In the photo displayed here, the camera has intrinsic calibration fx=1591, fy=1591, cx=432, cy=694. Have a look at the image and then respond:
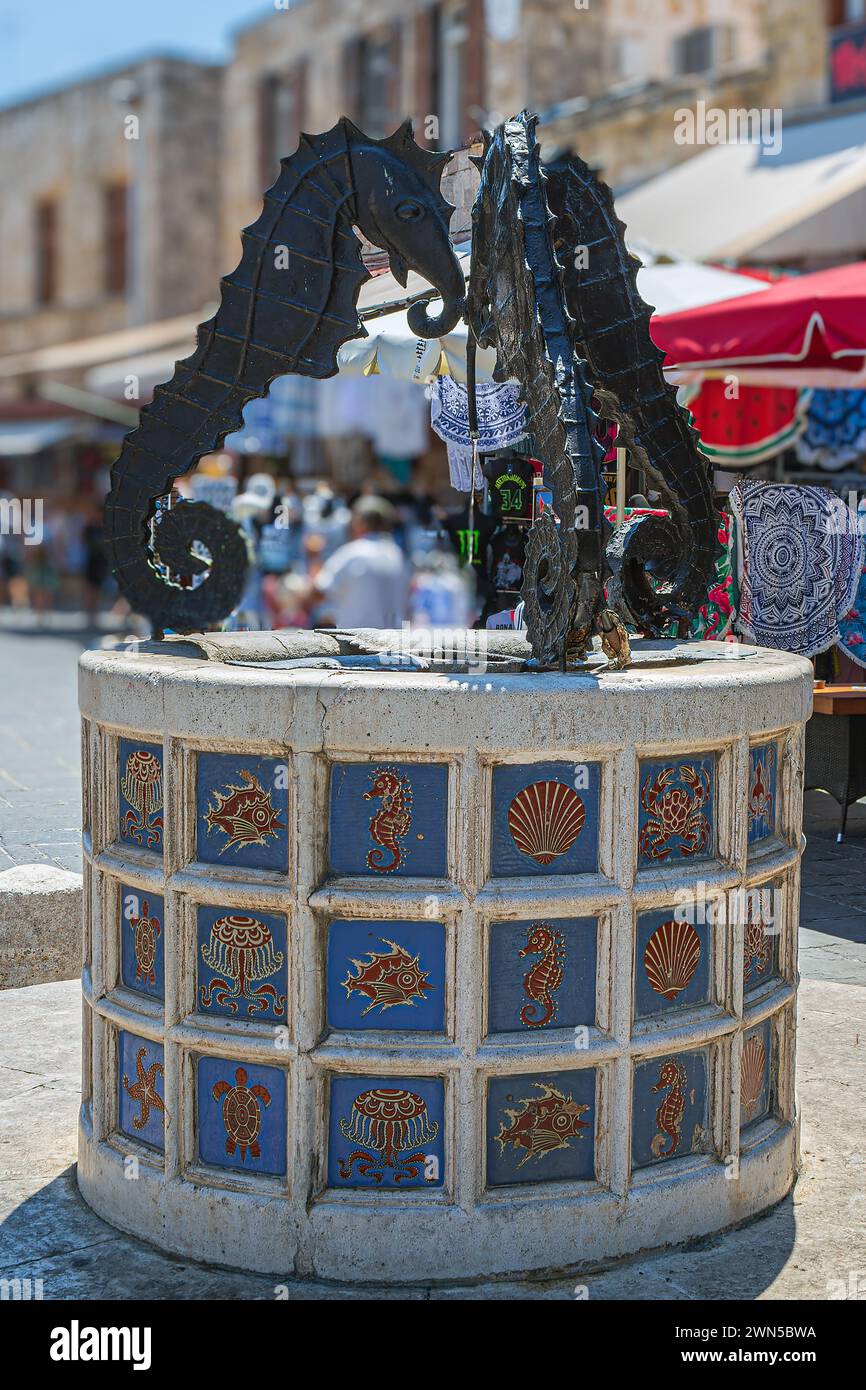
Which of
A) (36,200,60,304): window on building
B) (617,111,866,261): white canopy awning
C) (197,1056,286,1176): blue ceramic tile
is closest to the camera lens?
(197,1056,286,1176): blue ceramic tile

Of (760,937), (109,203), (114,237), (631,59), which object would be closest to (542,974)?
(760,937)

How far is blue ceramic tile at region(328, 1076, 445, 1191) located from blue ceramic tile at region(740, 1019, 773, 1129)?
743 millimetres

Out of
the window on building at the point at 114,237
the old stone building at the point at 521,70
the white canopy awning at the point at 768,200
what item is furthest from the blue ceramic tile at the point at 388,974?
the window on building at the point at 114,237

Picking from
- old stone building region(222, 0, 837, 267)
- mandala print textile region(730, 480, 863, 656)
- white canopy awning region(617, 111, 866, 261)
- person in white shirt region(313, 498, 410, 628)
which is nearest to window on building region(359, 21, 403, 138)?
old stone building region(222, 0, 837, 267)

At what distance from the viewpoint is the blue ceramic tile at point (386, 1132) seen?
130 inches

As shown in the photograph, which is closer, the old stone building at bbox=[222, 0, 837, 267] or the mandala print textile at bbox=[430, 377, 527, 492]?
the mandala print textile at bbox=[430, 377, 527, 492]

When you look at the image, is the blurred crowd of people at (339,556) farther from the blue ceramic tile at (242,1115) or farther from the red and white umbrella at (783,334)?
the blue ceramic tile at (242,1115)

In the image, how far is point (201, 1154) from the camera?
11.3 ft

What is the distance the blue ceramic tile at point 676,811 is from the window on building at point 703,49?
17.6m

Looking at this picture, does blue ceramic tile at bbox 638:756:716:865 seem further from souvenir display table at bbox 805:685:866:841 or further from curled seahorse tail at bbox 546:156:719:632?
souvenir display table at bbox 805:685:866:841

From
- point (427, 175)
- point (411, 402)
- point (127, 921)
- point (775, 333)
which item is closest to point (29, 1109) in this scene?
point (127, 921)

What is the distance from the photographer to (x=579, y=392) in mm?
3615

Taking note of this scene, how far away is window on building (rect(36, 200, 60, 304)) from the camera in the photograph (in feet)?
104

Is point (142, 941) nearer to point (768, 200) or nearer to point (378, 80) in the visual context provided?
point (768, 200)
